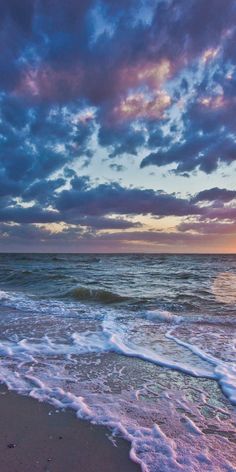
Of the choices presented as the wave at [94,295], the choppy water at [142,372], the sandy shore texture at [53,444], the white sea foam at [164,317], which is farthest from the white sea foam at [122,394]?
the wave at [94,295]

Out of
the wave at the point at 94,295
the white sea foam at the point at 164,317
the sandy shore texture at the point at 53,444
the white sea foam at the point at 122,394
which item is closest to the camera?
the sandy shore texture at the point at 53,444

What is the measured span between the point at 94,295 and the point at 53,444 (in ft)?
35.9

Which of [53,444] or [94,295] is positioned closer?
[53,444]

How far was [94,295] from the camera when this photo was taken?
14008 mm

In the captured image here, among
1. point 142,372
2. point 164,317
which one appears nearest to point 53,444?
point 142,372

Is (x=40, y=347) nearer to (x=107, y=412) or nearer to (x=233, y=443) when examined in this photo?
(x=107, y=412)

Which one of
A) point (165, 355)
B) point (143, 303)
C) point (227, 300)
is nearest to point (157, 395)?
point (165, 355)

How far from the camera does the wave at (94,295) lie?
1312 cm

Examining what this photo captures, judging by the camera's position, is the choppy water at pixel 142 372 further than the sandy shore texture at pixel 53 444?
Yes

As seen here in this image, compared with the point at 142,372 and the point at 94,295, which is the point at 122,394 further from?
the point at 94,295

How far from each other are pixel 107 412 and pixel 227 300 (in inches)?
394

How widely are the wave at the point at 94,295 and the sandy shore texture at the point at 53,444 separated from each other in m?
9.15

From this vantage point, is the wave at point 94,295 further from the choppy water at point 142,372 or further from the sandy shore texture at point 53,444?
the sandy shore texture at point 53,444

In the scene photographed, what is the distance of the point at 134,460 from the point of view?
9.50ft
